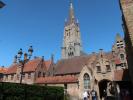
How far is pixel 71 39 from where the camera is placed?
278ft

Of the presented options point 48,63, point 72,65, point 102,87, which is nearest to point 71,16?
point 48,63

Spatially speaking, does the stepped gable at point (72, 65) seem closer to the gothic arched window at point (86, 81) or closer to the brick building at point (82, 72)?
the brick building at point (82, 72)

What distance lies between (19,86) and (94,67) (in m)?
16.5

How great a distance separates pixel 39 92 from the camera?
72.7 ft

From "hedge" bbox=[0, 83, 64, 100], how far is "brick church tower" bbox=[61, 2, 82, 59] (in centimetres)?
5491

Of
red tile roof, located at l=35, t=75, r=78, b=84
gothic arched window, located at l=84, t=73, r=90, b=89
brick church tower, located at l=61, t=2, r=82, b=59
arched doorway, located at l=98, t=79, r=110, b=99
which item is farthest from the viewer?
brick church tower, located at l=61, t=2, r=82, b=59

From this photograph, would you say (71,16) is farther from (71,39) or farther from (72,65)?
(72,65)

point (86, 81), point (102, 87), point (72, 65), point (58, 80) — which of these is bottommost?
point (102, 87)

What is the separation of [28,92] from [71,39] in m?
65.5

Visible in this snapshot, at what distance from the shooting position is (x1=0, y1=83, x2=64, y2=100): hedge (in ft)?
56.7

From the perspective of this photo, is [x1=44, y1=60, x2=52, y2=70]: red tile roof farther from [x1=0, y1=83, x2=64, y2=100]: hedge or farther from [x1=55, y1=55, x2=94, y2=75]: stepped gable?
[x1=0, y1=83, x2=64, y2=100]: hedge

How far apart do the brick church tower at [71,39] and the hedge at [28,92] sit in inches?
2162

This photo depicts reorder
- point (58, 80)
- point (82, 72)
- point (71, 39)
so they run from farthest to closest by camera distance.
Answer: point (71, 39), point (58, 80), point (82, 72)

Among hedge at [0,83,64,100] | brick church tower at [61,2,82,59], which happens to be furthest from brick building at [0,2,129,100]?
brick church tower at [61,2,82,59]
